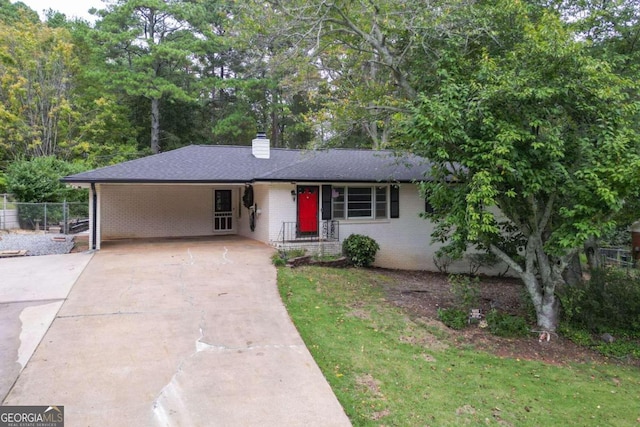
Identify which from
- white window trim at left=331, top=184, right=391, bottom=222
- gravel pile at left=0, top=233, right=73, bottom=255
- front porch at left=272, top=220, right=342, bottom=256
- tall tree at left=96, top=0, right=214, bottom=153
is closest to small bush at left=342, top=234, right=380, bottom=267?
front porch at left=272, top=220, right=342, bottom=256

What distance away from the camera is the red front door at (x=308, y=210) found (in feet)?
41.1

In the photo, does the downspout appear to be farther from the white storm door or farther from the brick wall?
the white storm door

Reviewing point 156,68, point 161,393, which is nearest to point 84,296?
point 161,393

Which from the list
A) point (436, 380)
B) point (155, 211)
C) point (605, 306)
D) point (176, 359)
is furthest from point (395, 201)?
point (176, 359)

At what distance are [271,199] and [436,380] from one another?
8264 millimetres

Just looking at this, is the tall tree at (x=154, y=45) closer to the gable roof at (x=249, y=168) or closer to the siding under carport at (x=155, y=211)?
the siding under carport at (x=155, y=211)

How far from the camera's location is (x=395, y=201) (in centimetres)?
1348

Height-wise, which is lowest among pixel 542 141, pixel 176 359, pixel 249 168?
pixel 176 359

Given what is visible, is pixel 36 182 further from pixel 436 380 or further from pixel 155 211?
pixel 436 380

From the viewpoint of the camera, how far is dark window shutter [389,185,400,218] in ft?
44.2

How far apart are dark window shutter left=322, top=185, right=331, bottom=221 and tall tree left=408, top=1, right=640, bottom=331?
5.58 m

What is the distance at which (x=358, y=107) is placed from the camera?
10438 millimetres

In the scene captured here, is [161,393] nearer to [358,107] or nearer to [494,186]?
[494,186]

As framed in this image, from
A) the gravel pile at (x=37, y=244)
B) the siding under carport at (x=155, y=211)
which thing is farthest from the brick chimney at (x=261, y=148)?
the gravel pile at (x=37, y=244)
